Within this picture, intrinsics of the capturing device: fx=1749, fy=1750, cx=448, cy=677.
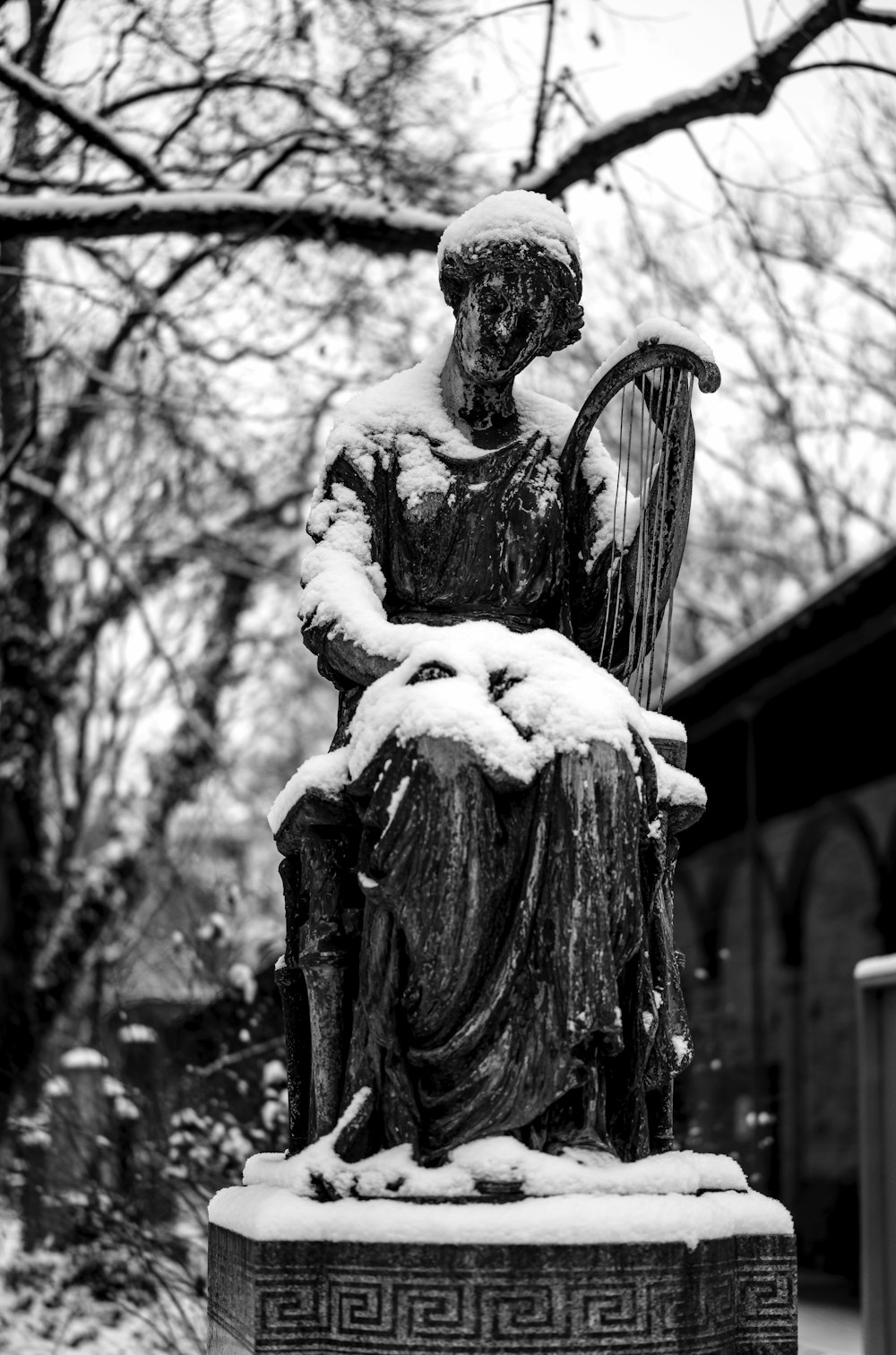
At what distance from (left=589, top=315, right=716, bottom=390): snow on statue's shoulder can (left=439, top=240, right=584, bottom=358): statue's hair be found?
136mm

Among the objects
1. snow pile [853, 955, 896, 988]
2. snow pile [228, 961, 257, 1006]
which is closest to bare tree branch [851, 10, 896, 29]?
snow pile [853, 955, 896, 988]

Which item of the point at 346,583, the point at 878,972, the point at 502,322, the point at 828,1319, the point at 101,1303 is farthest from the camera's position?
the point at 828,1319

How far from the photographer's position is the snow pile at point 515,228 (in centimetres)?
393

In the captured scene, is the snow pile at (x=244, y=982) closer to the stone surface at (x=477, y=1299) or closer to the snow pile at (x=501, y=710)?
the snow pile at (x=501, y=710)

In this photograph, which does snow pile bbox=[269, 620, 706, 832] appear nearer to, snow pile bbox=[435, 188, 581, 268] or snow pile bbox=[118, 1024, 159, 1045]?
snow pile bbox=[435, 188, 581, 268]

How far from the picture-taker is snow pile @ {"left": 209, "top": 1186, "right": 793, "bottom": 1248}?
3117 millimetres

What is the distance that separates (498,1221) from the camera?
3121 millimetres

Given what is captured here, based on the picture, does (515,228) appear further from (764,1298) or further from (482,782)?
(764,1298)

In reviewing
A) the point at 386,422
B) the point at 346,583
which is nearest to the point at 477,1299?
the point at 346,583

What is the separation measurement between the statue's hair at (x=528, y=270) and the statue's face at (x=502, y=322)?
0.06 feet

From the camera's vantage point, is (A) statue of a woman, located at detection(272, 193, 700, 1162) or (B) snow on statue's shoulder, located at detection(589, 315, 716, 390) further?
(B) snow on statue's shoulder, located at detection(589, 315, 716, 390)

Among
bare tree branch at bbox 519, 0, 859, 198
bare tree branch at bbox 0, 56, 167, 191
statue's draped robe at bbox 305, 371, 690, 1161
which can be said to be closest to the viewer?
statue's draped robe at bbox 305, 371, 690, 1161

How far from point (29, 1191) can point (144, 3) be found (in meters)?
5.98

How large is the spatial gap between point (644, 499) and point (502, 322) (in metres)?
0.53
